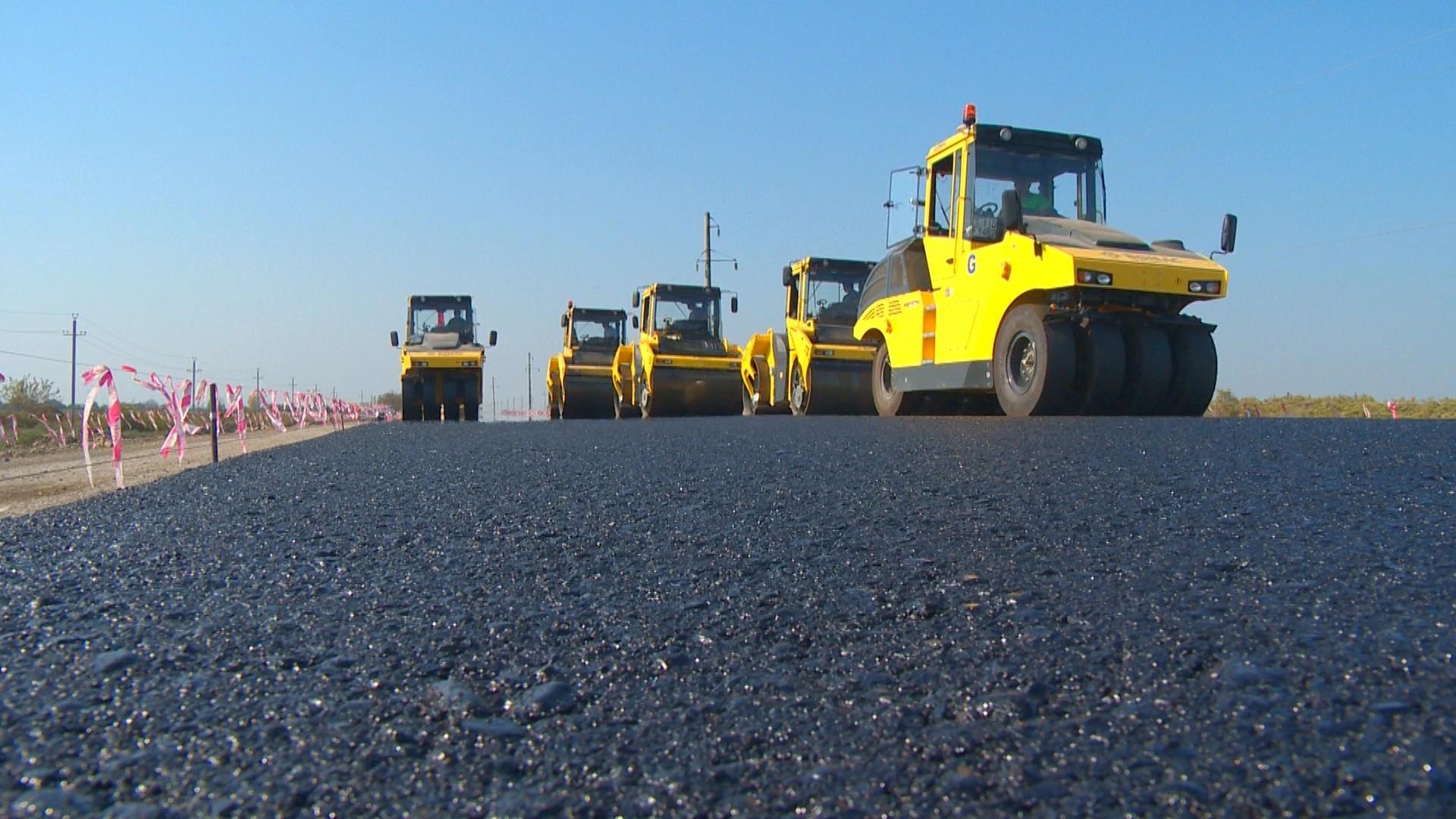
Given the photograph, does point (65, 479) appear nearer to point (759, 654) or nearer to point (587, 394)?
point (759, 654)

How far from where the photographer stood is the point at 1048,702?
140 cm

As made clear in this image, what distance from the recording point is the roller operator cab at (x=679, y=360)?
18.6m

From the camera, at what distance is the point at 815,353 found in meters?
14.3

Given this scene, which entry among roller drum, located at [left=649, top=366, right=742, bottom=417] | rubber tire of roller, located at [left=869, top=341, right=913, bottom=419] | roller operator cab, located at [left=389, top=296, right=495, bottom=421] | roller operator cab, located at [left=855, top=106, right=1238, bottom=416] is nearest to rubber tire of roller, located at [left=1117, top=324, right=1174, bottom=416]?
roller operator cab, located at [left=855, top=106, right=1238, bottom=416]

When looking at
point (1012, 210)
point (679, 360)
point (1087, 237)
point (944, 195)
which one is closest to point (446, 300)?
point (679, 360)

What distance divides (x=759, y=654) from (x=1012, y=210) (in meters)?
7.45

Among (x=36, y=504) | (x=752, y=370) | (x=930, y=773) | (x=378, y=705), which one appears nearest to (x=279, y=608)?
(x=378, y=705)

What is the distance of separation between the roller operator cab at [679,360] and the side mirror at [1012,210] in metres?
10.3

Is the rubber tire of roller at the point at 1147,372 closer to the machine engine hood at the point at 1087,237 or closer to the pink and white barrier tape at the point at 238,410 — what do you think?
the machine engine hood at the point at 1087,237

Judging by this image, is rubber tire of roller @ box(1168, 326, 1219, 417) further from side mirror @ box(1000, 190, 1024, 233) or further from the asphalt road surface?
the asphalt road surface

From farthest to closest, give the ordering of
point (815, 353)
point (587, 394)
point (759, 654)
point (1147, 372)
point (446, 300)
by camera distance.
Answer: point (587, 394)
point (446, 300)
point (815, 353)
point (1147, 372)
point (759, 654)

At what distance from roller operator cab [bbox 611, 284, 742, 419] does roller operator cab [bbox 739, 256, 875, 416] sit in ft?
4.42

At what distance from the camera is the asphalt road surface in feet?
3.90

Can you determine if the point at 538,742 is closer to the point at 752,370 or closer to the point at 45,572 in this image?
the point at 45,572
